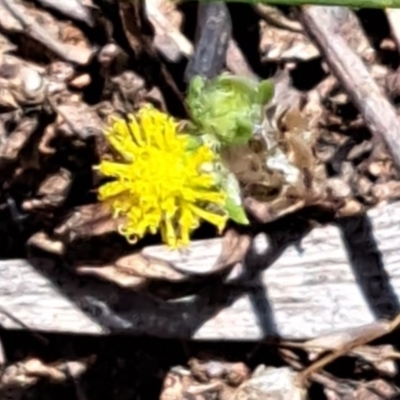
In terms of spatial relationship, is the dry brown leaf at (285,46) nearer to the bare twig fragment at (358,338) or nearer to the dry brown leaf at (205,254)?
the dry brown leaf at (205,254)

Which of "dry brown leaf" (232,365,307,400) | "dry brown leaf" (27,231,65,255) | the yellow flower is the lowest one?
"dry brown leaf" (232,365,307,400)

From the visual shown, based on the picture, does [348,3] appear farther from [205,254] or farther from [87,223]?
[87,223]

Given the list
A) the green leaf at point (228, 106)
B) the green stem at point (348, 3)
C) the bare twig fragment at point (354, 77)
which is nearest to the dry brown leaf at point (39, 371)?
the green leaf at point (228, 106)

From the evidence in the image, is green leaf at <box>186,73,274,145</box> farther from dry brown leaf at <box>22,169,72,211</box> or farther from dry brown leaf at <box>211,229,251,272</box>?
dry brown leaf at <box>22,169,72,211</box>

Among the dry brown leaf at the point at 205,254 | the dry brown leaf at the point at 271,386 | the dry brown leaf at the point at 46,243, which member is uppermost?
the dry brown leaf at the point at 46,243

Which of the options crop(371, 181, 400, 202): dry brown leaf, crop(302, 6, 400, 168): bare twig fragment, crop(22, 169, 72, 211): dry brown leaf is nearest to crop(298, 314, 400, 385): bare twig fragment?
crop(371, 181, 400, 202): dry brown leaf

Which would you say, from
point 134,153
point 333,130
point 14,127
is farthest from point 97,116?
point 333,130

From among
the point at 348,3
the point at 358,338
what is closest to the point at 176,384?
the point at 358,338
